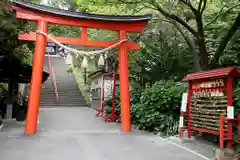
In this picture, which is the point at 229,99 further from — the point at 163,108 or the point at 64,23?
the point at 64,23

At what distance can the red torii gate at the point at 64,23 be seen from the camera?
1015 centimetres

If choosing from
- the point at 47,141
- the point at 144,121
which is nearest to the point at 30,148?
the point at 47,141

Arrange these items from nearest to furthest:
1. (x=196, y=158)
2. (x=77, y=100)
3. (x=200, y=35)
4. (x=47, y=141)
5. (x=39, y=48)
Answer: (x=196, y=158), (x=47, y=141), (x=39, y=48), (x=200, y=35), (x=77, y=100)

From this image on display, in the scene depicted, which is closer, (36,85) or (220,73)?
(220,73)

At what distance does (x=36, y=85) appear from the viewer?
10.2m

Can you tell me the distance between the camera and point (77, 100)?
2491cm

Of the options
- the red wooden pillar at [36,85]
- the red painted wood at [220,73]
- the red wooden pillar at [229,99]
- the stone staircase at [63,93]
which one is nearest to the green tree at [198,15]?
the red wooden pillar at [36,85]

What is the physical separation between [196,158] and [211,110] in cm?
181

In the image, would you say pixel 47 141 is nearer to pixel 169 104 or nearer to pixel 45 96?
pixel 169 104

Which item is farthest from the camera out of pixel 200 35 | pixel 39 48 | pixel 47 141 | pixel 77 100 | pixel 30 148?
pixel 77 100

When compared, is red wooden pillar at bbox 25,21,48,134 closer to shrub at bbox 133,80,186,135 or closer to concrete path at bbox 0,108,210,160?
concrete path at bbox 0,108,210,160

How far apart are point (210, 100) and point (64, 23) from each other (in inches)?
242

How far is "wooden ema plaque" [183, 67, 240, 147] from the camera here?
285 inches

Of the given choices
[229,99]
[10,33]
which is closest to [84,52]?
[10,33]
